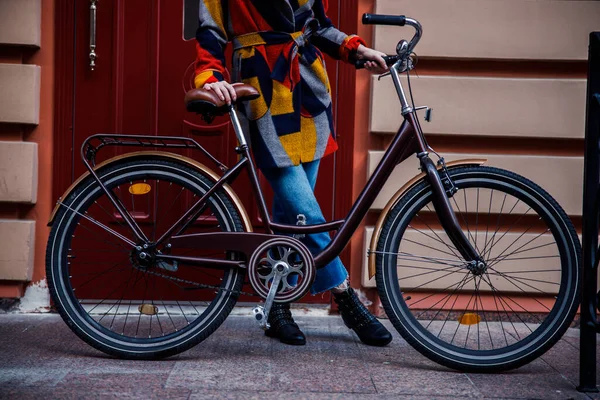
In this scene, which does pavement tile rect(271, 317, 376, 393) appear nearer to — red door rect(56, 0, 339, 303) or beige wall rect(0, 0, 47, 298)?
red door rect(56, 0, 339, 303)

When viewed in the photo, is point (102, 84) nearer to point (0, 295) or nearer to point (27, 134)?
point (27, 134)

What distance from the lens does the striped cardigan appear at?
10.6 ft

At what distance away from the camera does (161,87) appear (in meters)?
4.06

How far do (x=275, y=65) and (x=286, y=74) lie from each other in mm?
59

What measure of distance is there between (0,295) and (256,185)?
1.69 metres

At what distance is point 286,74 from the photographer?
129 inches

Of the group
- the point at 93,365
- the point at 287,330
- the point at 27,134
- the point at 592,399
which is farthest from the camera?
the point at 27,134

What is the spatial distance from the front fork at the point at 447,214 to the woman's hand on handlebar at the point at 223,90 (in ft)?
2.64

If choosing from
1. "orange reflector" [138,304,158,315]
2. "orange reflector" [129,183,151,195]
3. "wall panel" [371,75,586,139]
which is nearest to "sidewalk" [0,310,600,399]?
"orange reflector" [138,304,158,315]

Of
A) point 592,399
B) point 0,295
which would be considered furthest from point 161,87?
point 592,399

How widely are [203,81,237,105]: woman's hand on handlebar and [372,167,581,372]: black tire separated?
2.57 feet

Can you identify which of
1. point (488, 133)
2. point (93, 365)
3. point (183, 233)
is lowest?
point (93, 365)

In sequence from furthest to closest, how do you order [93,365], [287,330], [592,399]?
[287,330] → [93,365] → [592,399]

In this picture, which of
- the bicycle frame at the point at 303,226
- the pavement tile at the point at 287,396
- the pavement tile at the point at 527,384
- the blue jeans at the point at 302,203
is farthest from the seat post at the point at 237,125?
the pavement tile at the point at 527,384
